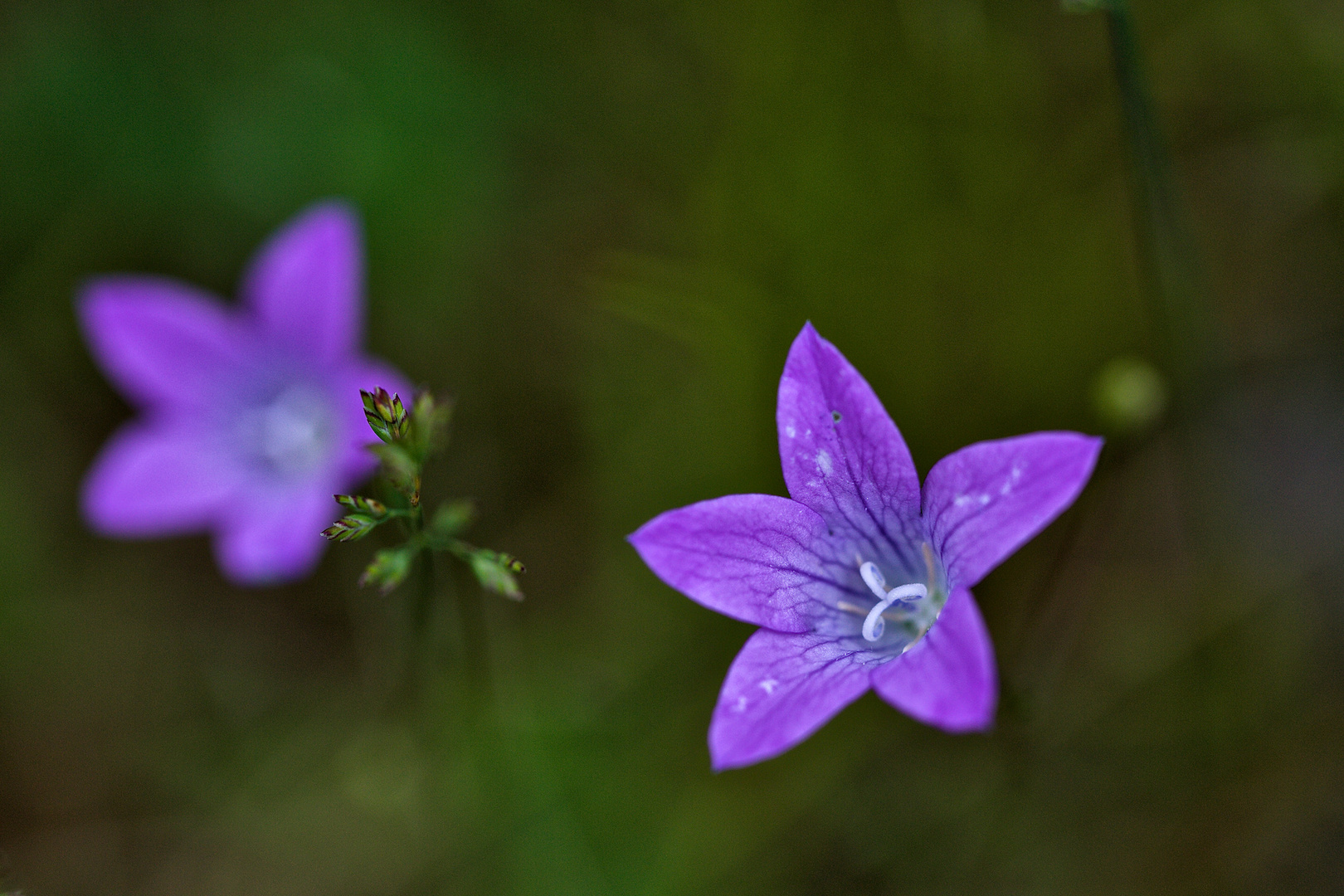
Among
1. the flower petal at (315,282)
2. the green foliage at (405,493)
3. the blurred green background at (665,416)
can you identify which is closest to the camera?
the green foliage at (405,493)

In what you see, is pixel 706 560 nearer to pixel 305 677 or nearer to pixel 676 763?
pixel 676 763

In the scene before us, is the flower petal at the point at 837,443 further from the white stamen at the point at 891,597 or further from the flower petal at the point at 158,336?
the flower petal at the point at 158,336

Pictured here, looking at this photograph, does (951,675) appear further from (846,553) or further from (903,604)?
(903,604)

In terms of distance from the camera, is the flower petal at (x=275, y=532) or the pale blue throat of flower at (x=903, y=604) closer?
the pale blue throat of flower at (x=903, y=604)

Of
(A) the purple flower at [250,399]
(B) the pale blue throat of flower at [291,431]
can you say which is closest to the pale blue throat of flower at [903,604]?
(A) the purple flower at [250,399]

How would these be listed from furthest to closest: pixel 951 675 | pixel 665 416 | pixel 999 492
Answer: pixel 665 416, pixel 999 492, pixel 951 675

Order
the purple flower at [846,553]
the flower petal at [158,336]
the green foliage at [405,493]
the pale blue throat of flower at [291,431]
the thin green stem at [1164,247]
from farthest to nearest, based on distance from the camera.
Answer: the pale blue throat of flower at [291,431]
the flower petal at [158,336]
the thin green stem at [1164,247]
the green foliage at [405,493]
the purple flower at [846,553]

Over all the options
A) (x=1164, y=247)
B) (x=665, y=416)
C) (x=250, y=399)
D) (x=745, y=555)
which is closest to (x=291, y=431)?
(x=250, y=399)
